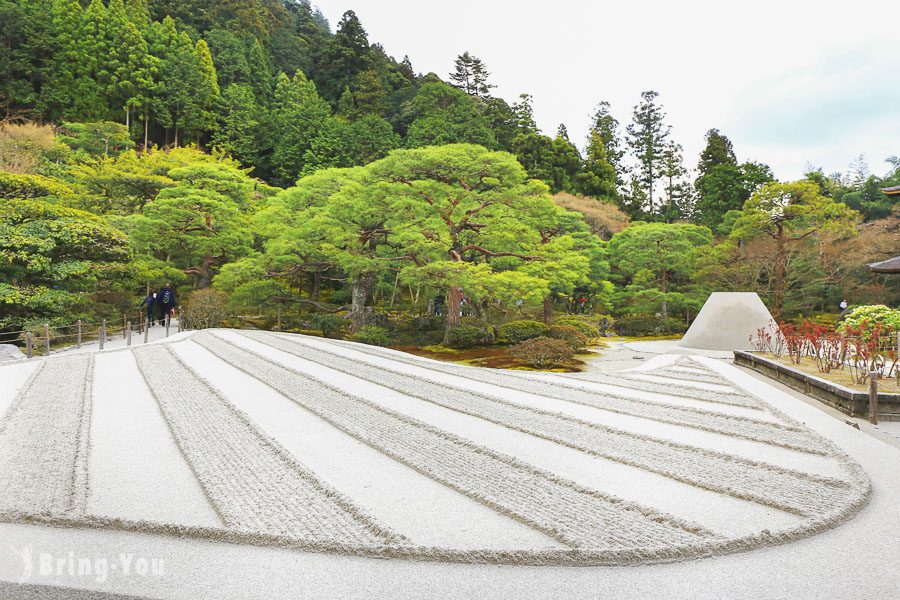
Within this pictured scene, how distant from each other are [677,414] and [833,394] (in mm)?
1987

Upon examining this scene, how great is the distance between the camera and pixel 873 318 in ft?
29.5

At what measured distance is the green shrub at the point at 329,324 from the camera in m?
13.5

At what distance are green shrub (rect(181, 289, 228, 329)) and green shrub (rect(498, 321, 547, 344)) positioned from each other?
7815 millimetres

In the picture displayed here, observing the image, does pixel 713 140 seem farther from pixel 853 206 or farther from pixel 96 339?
pixel 96 339

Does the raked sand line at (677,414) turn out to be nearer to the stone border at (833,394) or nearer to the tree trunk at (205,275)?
the stone border at (833,394)

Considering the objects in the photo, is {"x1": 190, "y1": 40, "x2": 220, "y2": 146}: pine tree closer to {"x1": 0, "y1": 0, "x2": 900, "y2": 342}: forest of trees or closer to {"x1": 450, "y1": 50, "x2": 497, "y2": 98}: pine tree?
{"x1": 0, "y1": 0, "x2": 900, "y2": 342}: forest of trees

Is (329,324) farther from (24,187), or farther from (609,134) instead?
(609,134)

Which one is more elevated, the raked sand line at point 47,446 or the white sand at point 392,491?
the white sand at point 392,491

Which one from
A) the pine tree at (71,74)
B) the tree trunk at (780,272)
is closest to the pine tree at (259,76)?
the pine tree at (71,74)

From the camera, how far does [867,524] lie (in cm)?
270

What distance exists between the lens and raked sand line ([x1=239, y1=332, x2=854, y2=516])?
9.89 ft

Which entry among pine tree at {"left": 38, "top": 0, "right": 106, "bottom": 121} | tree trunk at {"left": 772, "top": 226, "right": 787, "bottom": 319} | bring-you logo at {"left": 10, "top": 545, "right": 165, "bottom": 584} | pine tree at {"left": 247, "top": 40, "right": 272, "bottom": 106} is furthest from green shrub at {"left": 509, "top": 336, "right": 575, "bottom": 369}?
pine tree at {"left": 247, "top": 40, "right": 272, "bottom": 106}

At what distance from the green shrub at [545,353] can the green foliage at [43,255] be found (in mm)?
9162

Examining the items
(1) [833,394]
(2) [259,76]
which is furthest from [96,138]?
(1) [833,394]
